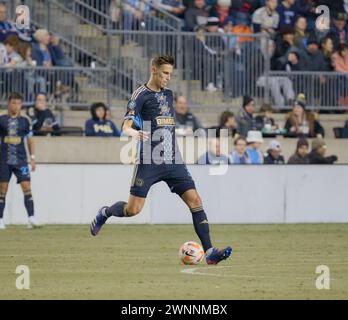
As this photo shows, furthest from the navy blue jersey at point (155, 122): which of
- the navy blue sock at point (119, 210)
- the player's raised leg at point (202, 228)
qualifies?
the navy blue sock at point (119, 210)

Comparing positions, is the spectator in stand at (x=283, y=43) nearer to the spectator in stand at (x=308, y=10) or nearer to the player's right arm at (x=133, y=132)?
the spectator in stand at (x=308, y=10)

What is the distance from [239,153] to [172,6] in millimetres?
6294

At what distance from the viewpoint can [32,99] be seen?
27297 mm

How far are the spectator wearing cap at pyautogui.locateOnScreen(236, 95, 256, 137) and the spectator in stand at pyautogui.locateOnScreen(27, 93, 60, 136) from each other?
4.06 m

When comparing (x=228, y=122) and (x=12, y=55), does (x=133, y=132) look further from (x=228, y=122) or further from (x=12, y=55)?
(x=12, y=55)

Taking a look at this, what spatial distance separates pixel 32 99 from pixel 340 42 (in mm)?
8163

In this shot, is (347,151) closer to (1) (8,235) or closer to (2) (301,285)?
(1) (8,235)

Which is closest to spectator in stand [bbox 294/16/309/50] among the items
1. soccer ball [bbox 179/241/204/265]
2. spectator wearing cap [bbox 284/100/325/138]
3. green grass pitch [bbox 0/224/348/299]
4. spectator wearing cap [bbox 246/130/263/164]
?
spectator wearing cap [bbox 284/100/325/138]

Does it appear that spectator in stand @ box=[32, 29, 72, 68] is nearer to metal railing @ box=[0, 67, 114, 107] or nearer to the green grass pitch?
metal railing @ box=[0, 67, 114, 107]

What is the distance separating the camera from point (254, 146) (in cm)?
2569

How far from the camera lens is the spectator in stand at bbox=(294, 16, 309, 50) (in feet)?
98.1

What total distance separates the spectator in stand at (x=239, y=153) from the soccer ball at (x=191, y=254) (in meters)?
9.14

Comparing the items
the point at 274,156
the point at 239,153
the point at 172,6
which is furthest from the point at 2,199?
the point at 172,6

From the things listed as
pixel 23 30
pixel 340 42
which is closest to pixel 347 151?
pixel 340 42
